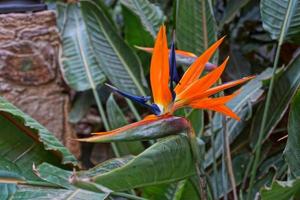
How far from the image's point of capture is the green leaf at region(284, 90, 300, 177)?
2.77ft

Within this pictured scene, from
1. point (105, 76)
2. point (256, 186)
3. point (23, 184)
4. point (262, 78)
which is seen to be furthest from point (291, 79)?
point (23, 184)

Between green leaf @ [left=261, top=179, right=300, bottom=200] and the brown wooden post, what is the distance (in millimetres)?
715

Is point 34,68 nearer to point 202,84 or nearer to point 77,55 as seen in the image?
point 77,55

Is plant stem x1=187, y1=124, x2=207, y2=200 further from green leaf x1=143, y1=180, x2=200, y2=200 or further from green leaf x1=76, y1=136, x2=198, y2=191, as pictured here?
green leaf x1=143, y1=180, x2=200, y2=200

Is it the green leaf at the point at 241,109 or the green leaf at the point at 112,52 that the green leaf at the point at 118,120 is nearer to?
the green leaf at the point at 112,52

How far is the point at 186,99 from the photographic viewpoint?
70cm

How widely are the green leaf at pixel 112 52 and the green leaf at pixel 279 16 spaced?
0.33 metres

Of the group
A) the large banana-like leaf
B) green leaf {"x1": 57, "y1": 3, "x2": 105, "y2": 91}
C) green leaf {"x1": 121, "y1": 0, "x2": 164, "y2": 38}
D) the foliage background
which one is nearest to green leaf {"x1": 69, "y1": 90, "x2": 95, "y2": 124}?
the foliage background

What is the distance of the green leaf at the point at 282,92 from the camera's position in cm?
116

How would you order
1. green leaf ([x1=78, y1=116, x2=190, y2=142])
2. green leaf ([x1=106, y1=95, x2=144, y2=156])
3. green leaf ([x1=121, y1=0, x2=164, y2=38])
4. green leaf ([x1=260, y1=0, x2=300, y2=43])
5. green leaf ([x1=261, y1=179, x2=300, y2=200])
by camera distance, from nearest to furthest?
green leaf ([x1=78, y1=116, x2=190, y2=142])
green leaf ([x1=261, y1=179, x2=300, y2=200])
green leaf ([x1=260, y1=0, x2=300, y2=43])
green leaf ([x1=106, y1=95, x2=144, y2=156])
green leaf ([x1=121, y1=0, x2=164, y2=38])

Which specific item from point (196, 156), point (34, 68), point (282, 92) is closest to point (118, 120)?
point (34, 68)

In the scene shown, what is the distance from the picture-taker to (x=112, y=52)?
1.30 m

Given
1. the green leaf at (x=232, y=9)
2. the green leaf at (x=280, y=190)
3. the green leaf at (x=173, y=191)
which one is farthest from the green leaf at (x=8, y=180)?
the green leaf at (x=232, y=9)

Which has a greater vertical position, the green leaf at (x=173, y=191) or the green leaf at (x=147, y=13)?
the green leaf at (x=147, y=13)
